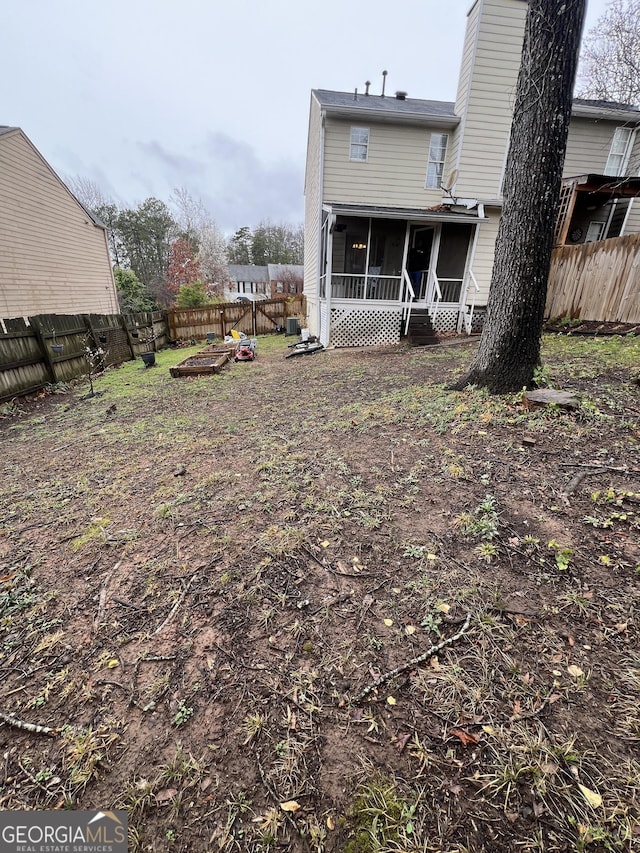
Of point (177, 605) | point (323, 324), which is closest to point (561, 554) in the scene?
point (177, 605)

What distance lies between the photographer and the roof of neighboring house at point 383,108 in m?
10.2

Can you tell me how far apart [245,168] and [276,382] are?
253 feet

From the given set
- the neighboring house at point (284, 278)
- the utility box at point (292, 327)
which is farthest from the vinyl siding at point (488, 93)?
the neighboring house at point (284, 278)

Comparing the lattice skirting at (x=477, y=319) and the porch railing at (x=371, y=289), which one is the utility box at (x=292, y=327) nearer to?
the porch railing at (x=371, y=289)

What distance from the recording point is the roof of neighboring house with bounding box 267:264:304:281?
150 ft

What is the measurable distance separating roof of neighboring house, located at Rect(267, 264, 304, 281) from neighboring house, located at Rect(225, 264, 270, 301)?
1.33 metres

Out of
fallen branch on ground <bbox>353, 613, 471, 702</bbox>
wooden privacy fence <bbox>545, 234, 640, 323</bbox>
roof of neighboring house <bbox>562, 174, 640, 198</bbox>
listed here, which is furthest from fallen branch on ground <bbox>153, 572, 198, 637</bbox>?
roof of neighboring house <bbox>562, 174, 640, 198</bbox>

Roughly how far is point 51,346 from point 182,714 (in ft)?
29.0

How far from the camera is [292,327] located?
16062 millimetres

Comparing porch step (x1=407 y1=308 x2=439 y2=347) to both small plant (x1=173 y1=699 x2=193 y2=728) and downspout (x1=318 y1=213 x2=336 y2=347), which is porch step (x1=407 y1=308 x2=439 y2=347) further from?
small plant (x1=173 y1=699 x2=193 y2=728)

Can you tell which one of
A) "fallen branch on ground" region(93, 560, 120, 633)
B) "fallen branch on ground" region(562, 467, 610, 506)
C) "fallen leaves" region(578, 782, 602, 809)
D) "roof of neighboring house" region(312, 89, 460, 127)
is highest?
"roof of neighboring house" region(312, 89, 460, 127)

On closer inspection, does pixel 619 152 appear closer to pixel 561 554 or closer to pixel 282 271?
pixel 561 554

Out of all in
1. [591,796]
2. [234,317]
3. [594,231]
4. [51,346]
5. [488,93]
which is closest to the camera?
[591,796]

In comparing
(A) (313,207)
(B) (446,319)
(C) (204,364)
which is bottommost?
(C) (204,364)
